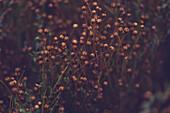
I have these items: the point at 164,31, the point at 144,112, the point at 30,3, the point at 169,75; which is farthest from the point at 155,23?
the point at 30,3

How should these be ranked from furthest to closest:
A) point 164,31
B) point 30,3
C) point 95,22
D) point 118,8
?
1. point 30,3
2. point 164,31
3. point 118,8
4. point 95,22

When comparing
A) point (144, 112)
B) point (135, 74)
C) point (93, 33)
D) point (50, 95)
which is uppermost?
point (93, 33)

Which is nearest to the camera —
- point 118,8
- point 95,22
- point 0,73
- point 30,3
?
point 95,22

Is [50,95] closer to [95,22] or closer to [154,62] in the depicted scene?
[95,22]

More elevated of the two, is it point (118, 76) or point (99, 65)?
point (99, 65)

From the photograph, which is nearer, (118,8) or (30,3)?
(118,8)

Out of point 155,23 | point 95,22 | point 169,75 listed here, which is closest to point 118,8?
point 95,22
